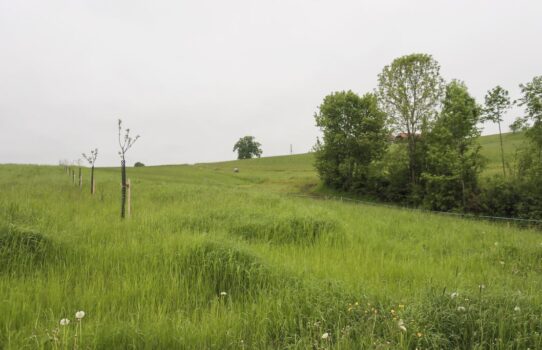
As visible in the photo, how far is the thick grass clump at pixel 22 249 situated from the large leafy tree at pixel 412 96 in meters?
25.7

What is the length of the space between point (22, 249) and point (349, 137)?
31320 mm

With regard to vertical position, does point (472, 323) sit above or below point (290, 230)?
below

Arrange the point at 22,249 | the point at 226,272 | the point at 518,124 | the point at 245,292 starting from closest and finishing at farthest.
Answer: the point at 245,292 → the point at 226,272 → the point at 22,249 → the point at 518,124

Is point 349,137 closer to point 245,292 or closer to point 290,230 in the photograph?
point 290,230

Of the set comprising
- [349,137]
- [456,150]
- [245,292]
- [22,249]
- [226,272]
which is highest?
[349,137]

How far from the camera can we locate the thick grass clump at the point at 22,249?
186 inches

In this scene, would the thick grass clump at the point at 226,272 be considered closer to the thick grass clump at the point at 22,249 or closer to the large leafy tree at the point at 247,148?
the thick grass clump at the point at 22,249

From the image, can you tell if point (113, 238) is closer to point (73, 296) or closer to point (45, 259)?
point (45, 259)

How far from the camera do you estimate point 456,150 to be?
22.3m

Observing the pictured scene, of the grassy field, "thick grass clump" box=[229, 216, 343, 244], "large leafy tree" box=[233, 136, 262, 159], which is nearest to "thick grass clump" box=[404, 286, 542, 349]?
the grassy field

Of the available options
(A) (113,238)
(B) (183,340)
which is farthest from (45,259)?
(B) (183,340)

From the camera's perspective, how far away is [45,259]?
5.05 meters

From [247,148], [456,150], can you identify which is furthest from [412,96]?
[247,148]

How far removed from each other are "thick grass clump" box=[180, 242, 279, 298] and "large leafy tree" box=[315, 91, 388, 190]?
→ 28494 millimetres
